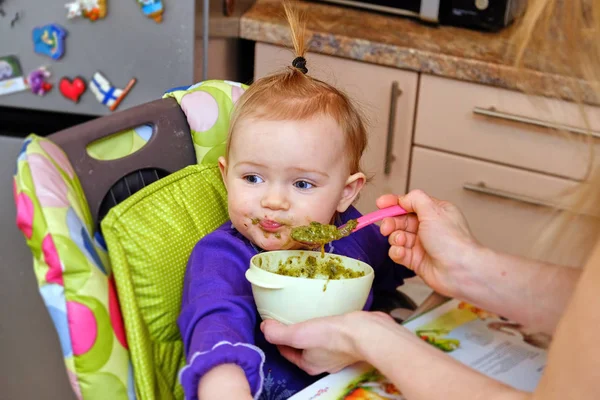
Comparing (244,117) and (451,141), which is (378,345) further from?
(451,141)

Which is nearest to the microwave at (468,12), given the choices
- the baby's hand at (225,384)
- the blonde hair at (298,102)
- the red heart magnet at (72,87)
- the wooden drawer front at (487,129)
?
the wooden drawer front at (487,129)

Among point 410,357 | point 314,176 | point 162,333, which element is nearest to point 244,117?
point 314,176

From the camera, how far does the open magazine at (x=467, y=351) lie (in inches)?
38.0

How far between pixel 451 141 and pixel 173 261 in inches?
49.7

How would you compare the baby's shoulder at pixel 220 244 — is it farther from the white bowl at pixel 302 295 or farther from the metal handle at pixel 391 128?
the metal handle at pixel 391 128

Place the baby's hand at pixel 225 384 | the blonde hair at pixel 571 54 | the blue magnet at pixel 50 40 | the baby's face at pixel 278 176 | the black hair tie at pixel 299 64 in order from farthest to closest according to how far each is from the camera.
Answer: the blue magnet at pixel 50 40 → the black hair tie at pixel 299 64 → the baby's face at pixel 278 176 → the baby's hand at pixel 225 384 → the blonde hair at pixel 571 54

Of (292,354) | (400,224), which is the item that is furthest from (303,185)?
(292,354)

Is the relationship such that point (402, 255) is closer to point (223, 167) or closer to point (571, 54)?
point (223, 167)

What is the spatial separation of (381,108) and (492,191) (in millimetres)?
393

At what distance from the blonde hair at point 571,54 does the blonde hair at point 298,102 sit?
14.1 inches

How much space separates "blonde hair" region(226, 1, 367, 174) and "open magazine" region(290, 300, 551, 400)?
0.91ft

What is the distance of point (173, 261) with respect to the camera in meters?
1.17

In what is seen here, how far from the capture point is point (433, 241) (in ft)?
3.79

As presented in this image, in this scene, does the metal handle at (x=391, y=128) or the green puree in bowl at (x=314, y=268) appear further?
the metal handle at (x=391, y=128)
